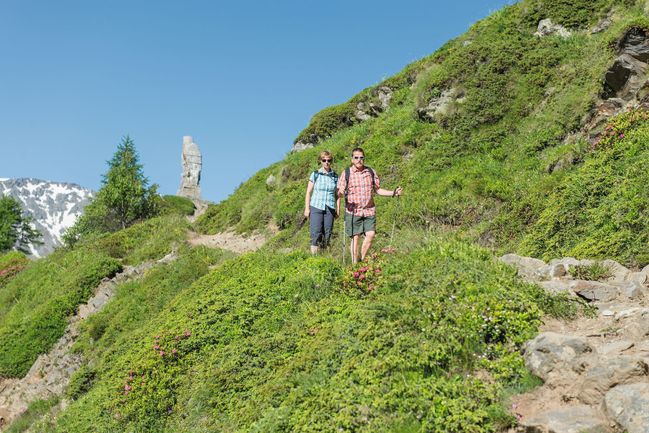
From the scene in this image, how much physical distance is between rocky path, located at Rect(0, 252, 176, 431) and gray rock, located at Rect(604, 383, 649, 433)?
11.2 metres

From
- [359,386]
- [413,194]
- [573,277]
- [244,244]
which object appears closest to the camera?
[359,386]

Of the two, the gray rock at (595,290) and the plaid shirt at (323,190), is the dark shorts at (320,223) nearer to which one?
the plaid shirt at (323,190)

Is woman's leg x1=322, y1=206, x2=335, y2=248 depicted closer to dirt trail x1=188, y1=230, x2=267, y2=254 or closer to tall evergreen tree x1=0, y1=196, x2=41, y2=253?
dirt trail x1=188, y1=230, x2=267, y2=254

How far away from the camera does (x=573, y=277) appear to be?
24.3ft

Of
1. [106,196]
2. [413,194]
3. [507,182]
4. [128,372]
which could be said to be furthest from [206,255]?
[106,196]

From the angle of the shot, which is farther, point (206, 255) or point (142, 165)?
point (142, 165)

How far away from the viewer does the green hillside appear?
5.84 m

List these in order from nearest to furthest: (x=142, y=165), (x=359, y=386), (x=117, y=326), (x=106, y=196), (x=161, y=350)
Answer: (x=359, y=386) < (x=161, y=350) < (x=117, y=326) < (x=106, y=196) < (x=142, y=165)

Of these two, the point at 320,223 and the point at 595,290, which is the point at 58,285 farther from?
the point at 595,290

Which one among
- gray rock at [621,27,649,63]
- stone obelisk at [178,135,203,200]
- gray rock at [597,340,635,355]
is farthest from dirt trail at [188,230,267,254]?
stone obelisk at [178,135,203,200]

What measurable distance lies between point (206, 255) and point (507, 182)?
27.9 feet

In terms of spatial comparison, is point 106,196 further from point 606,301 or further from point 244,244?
point 606,301

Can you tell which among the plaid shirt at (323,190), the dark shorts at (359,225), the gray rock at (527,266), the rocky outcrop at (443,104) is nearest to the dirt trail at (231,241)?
the rocky outcrop at (443,104)

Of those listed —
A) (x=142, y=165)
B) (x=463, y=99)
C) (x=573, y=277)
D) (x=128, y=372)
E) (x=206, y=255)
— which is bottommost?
(x=128, y=372)
